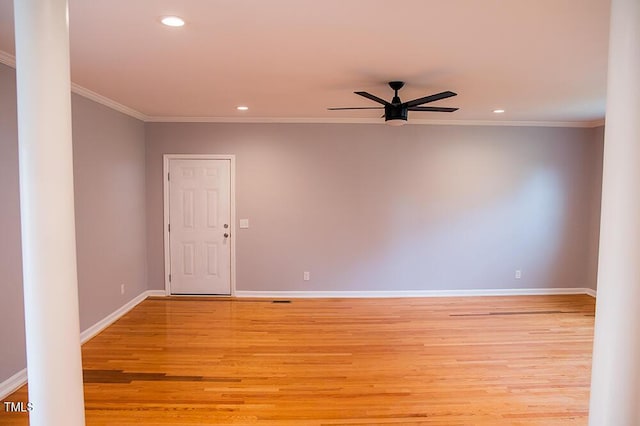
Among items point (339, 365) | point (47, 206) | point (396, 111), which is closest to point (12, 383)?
point (47, 206)

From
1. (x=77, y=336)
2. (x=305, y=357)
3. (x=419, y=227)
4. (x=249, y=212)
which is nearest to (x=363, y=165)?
(x=419, y=227)

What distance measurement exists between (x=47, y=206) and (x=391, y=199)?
4575 mm

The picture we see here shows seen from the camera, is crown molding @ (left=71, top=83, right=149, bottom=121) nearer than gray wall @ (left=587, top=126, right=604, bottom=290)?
Yes

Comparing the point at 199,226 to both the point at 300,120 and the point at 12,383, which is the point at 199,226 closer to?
the point at 300,120

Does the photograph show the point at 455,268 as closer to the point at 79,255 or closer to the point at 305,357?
the point at 305,357

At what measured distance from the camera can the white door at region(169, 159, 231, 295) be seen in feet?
17.7

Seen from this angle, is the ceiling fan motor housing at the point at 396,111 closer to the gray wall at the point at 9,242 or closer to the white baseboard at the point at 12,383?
the gray wall at the point at 9,242

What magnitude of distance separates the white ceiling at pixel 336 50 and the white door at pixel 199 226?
49.9 inches

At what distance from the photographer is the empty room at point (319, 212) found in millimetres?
1387

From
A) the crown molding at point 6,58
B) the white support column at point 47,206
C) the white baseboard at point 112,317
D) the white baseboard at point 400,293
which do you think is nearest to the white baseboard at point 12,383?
the white baseboard at point 112,317

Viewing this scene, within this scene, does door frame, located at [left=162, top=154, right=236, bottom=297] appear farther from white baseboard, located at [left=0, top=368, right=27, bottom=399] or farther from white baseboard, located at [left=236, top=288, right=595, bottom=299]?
white baseboard, located at [left=0, top=368, right=27, bottom=399]

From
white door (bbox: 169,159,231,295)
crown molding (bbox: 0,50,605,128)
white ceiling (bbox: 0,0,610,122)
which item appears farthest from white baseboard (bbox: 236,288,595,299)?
white ceiling (bbox: 0,0,610,122)

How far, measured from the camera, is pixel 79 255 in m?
3.80

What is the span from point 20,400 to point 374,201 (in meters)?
4.36
